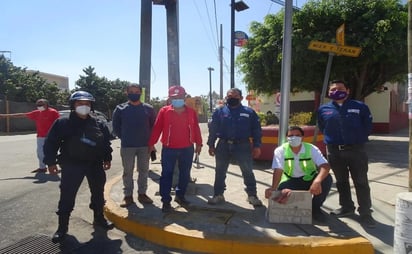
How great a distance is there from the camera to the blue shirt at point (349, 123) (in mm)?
4723

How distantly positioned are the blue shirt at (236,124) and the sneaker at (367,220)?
1.65m

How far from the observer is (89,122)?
464 centimetres

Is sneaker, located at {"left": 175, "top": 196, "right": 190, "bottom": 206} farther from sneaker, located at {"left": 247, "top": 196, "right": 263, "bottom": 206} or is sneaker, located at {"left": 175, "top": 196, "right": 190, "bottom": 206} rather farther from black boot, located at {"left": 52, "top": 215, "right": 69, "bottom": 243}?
black boot, located at {"left": 52, "top": 215, "right": 69, "bottom": 243}

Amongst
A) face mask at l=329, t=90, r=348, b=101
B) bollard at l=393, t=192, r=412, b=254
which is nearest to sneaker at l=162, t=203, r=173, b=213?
face mask at l=329, t=90, r=348, b=101

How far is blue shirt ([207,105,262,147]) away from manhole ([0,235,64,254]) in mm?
2569

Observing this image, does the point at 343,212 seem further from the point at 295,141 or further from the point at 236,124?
the point at 236,124

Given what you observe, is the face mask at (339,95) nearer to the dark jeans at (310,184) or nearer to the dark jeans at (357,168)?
the dark jeans at (357,168)

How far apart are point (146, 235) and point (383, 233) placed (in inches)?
110

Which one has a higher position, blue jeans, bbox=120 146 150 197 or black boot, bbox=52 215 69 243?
blue jeans, bbox=120 146 150 197

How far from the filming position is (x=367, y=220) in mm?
4719

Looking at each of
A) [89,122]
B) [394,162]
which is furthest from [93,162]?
[394,162]

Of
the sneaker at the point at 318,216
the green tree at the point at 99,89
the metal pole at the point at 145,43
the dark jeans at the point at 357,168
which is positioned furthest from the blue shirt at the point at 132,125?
the green tree at the point at 99,89

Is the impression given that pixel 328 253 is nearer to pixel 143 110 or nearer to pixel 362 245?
pixel 362 245

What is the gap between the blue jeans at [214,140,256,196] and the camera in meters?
5.43
